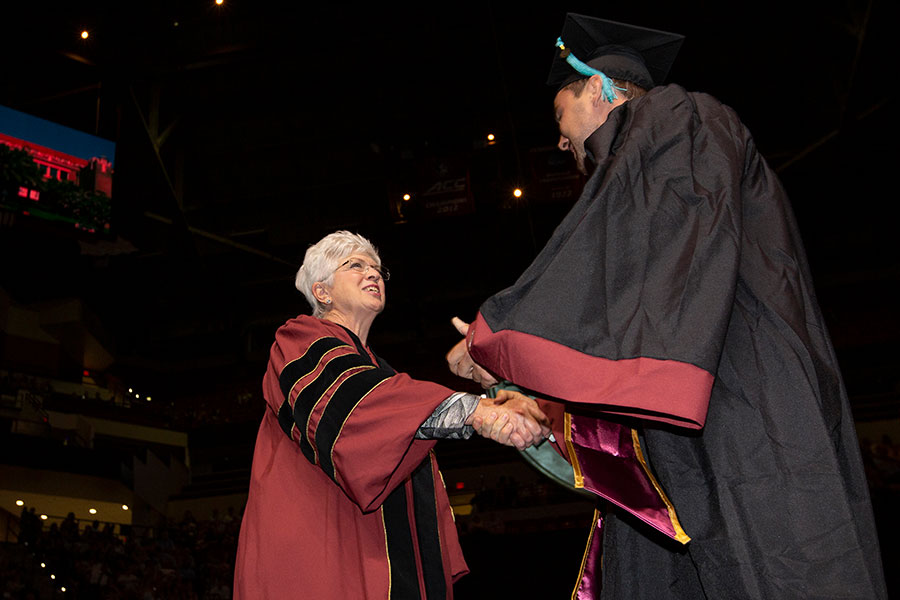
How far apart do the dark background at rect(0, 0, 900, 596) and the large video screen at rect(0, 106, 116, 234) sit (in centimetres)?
22

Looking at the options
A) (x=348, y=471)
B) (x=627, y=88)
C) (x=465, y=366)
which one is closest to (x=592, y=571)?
(x=348, y=471)

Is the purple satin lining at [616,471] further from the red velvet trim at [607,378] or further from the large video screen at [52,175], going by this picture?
the large video screen at [52,175]

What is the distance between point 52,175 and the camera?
10.2 meters

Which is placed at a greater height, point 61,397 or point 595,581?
point 61,397

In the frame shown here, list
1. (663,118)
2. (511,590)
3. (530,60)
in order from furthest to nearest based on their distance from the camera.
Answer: (530,60) < (511,590) < (663,118)

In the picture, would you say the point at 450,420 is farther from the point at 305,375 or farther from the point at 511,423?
the point at 305,375

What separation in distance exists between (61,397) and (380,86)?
12.1m

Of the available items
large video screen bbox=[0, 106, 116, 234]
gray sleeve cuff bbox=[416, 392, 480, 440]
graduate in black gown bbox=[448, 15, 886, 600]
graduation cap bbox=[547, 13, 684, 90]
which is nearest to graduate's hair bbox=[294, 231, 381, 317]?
gray sleeve cuff bbox=[416, 392, 480, 440]

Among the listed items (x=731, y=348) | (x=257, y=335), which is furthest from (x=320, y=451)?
(x=257, y=335)

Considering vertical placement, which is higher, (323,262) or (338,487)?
(323,262)

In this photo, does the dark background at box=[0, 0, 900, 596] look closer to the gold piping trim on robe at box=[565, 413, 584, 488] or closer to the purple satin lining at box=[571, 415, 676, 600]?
the gold piping trim on robe at box=[565, 413, 584, 488]

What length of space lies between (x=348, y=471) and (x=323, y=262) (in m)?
1.20

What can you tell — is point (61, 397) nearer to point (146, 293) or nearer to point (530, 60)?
point (146, 293)

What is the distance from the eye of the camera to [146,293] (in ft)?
59.9
